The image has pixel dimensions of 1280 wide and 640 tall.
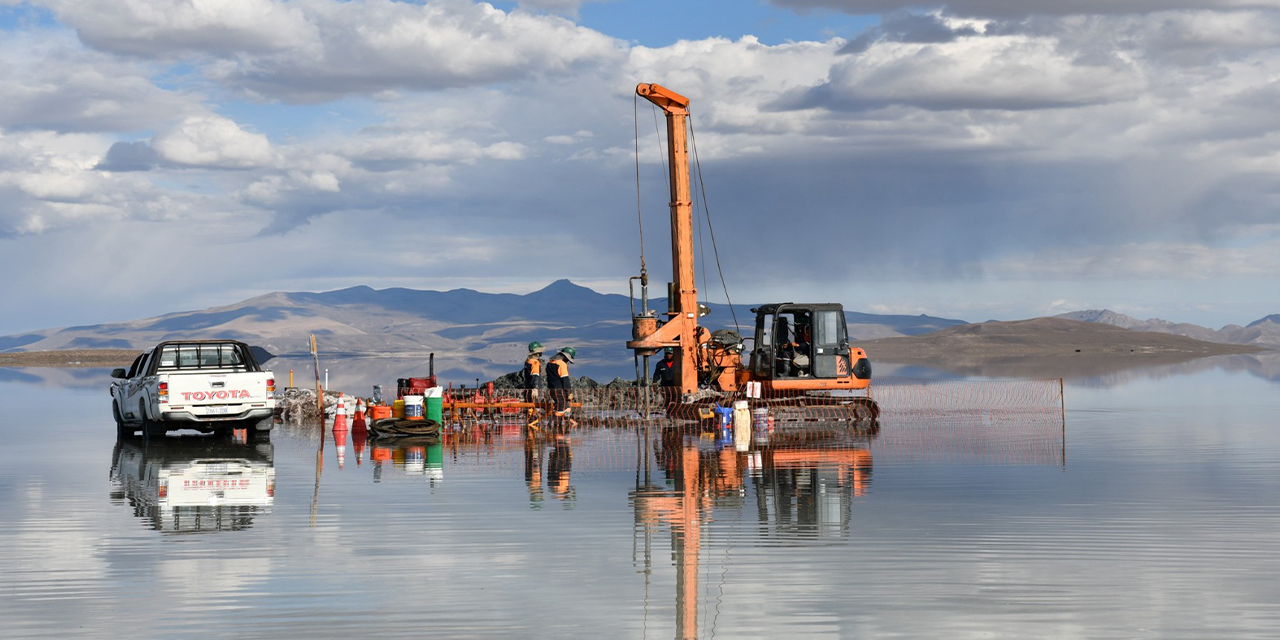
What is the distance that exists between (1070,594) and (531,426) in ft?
61.0

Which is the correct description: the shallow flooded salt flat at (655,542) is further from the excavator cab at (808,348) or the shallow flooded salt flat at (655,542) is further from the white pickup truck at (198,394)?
the excavator cab at (808,348)

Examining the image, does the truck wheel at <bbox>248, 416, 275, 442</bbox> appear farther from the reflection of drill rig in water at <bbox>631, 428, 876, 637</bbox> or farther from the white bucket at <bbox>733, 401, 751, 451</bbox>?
the white bucket at <bbox>733, 401, 751, 451</bbox>

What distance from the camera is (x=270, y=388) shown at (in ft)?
78.7

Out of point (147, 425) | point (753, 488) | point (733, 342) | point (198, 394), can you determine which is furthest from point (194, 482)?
point (733, 342)

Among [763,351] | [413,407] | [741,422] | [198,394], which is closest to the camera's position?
[198,394]

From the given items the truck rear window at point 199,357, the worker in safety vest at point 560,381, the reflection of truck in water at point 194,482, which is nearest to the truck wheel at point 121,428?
the reflection of truck in water at point 194,482

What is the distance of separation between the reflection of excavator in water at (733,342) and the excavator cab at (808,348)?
0.02m

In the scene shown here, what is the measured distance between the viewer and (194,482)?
17.6m

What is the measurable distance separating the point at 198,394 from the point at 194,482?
20.2 feet

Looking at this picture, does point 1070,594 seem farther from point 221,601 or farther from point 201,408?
point 201,408

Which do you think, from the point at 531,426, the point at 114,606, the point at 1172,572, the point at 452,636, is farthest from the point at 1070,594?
the point at 531,426

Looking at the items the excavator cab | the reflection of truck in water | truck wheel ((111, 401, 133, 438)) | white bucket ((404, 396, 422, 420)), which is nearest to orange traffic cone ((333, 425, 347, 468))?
the reflection of truck in water

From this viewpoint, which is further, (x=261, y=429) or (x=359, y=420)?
(x=359, y=420)

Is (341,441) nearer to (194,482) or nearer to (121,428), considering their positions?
(121,428)
